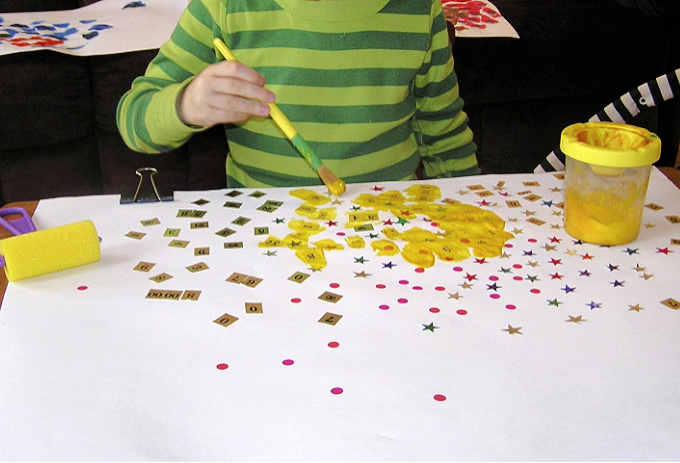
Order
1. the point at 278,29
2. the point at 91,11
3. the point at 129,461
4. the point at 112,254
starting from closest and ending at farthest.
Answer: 1. the point at 129,461
2. the point at 112,254
3. the point at 278,29
4. the point at 91,11

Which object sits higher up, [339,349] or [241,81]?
[241,81]

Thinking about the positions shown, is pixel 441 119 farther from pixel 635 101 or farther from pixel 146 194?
pixel 146 194

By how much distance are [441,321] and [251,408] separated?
164mm

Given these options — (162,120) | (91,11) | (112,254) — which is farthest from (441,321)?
(91,11)

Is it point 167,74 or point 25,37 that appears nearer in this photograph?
point 167,74

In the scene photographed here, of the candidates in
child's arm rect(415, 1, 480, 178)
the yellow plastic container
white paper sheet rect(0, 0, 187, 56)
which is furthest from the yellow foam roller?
white paper sheet rect(0, 0, 187, 56)

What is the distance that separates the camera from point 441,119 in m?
1.02

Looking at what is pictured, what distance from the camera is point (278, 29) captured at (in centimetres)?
91

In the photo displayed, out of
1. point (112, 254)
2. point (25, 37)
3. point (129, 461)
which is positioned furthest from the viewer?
point (25, 37)

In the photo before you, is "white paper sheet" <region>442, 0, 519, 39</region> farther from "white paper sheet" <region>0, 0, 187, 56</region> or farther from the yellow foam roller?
the yellow foam roller

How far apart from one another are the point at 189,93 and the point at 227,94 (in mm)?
63

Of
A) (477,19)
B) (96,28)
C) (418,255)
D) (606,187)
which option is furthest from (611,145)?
(96,28)

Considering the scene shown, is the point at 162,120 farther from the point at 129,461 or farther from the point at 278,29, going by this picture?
the point at 129,461

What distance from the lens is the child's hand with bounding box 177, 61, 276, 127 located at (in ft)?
2.26
